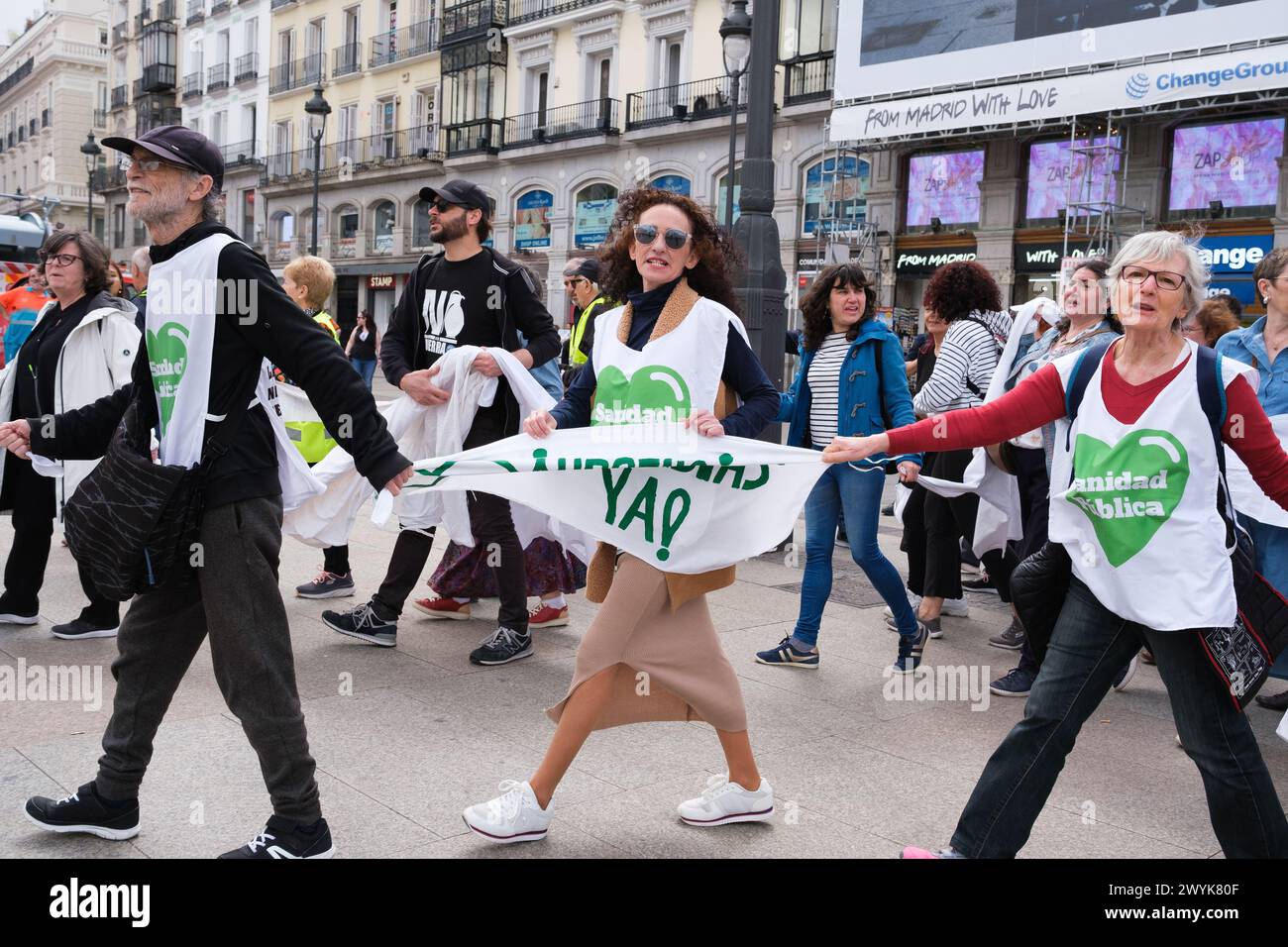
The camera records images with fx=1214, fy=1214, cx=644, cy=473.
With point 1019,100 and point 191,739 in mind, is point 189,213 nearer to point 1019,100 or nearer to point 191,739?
point 191,739

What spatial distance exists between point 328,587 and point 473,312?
6.74 ft

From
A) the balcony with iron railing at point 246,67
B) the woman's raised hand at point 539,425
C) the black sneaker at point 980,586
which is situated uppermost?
the balcony with iron railing at point 246,67

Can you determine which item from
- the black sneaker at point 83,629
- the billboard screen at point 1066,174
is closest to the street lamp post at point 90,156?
the black sneaker at point 83,629

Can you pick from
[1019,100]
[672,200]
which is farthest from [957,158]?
[672,200]

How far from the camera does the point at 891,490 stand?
1327 centimetres

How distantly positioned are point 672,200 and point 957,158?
2251 cm

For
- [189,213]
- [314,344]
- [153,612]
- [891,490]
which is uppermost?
[189,213]

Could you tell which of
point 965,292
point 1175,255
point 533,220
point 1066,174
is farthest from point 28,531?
point 533,220

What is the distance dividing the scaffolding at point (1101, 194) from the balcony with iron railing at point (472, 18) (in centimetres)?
1960

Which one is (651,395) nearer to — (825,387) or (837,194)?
(825,387)

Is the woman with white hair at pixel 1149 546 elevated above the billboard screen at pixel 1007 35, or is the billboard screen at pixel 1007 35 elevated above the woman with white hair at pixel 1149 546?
the billboard screen at pixel 1007 35

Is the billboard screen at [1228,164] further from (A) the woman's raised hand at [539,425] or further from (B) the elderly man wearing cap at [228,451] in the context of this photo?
(B) the elderly man wearing cap at [228,451]

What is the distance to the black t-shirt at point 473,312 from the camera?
577 cm

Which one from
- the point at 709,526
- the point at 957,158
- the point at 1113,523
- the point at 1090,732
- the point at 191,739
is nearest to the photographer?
the point at 1113,523
